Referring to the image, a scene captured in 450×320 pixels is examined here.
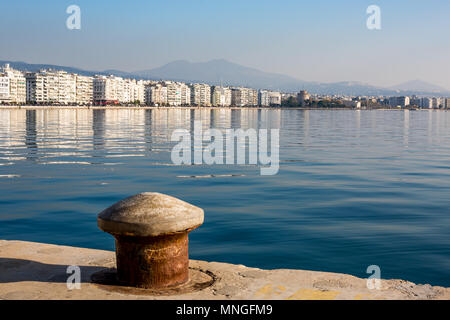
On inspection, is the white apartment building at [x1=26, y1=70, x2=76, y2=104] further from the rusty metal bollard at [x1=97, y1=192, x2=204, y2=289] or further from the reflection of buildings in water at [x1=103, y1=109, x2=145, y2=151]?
the rusty metal bollard at [x1=97, y1=192, x2=204, y2=289]

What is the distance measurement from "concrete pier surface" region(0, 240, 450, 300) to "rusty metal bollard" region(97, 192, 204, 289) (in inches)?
6.2

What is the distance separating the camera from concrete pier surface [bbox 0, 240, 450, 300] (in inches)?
209

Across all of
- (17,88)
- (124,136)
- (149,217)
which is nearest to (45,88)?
(17,88)

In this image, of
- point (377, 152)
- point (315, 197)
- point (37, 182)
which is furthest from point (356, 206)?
point (377, 152)

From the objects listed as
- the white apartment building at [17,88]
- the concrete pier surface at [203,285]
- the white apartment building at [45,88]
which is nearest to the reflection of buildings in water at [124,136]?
the concrete pier surface at [203,285]

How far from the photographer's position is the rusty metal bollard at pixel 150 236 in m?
5.41

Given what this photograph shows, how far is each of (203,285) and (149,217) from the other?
995mm

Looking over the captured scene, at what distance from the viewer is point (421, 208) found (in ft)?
40.2

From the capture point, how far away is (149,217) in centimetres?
541
